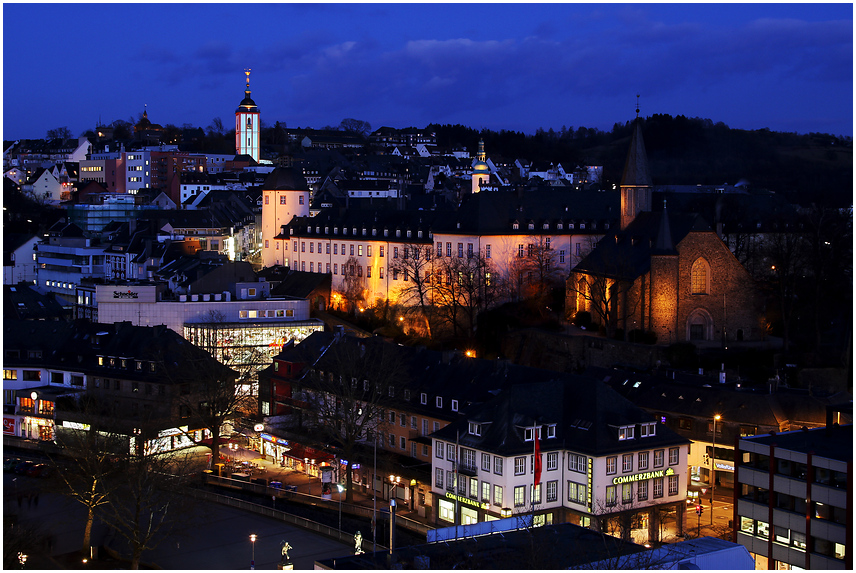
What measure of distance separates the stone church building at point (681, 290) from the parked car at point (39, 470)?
2898 centimetres

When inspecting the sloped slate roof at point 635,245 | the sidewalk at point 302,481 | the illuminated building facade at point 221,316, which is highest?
the sloped slate roof at point 635,245

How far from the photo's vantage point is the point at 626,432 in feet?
134

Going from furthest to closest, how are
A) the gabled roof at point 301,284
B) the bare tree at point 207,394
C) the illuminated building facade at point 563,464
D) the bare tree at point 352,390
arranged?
the gabled roof at point 301,284 < the bare tree at point 207,394 < the bare tree at point 352,390 < the illuminated building facade at point 563,464

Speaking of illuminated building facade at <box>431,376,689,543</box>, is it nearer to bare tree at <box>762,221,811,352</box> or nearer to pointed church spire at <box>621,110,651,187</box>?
bare tree at <box>762,221,811,352</box>

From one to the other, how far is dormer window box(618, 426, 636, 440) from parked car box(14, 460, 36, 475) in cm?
2700

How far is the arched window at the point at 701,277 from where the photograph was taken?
60938 millimetres

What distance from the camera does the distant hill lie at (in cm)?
14250

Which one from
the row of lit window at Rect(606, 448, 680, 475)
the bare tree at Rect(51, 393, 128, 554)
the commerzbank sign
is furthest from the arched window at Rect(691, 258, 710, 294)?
the bare tree at Rect(51, 393, 128, 554)

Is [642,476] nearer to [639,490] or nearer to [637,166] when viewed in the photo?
[639,490]

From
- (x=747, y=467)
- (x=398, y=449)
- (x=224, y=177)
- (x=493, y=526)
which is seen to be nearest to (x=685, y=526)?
(x=747, y=467)

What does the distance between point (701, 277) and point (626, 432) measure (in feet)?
74.0

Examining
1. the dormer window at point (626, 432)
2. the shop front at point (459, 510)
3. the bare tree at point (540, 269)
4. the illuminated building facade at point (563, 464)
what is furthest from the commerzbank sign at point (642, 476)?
the bare tree at point (540, 269)

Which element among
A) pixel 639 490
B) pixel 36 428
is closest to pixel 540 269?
pixel 36 428

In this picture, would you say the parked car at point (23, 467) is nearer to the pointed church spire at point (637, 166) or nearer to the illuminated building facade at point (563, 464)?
the illuminated building facade at point (563, 464)
